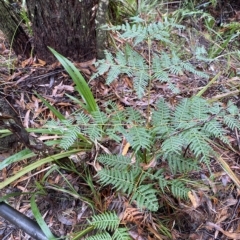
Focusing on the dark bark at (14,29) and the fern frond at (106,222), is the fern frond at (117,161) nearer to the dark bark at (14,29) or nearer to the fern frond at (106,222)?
the fern frond at (106,222)

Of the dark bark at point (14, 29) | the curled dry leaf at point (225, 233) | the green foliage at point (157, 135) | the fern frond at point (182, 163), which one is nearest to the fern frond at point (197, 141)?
the green foliage at point (157, 135)

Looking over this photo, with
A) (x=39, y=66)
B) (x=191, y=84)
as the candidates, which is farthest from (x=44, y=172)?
(x=191, y=84)

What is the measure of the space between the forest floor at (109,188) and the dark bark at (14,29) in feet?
0.24

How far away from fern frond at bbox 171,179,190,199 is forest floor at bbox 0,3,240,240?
9cm

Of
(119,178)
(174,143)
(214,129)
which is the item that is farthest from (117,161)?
(214,129)

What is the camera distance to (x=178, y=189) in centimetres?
116

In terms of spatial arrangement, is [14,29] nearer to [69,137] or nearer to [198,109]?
[69,137]

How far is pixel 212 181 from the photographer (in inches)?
53.2

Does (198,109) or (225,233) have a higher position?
(198,109)

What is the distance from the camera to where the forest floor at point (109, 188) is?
1281 mm

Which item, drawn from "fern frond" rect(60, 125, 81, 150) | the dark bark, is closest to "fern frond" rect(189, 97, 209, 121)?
"fern frond" rect(60, 125, 81, 150)

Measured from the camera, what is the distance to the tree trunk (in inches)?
61.2

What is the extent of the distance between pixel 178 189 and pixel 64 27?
3.35 feet

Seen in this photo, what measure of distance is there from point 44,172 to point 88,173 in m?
0.23
